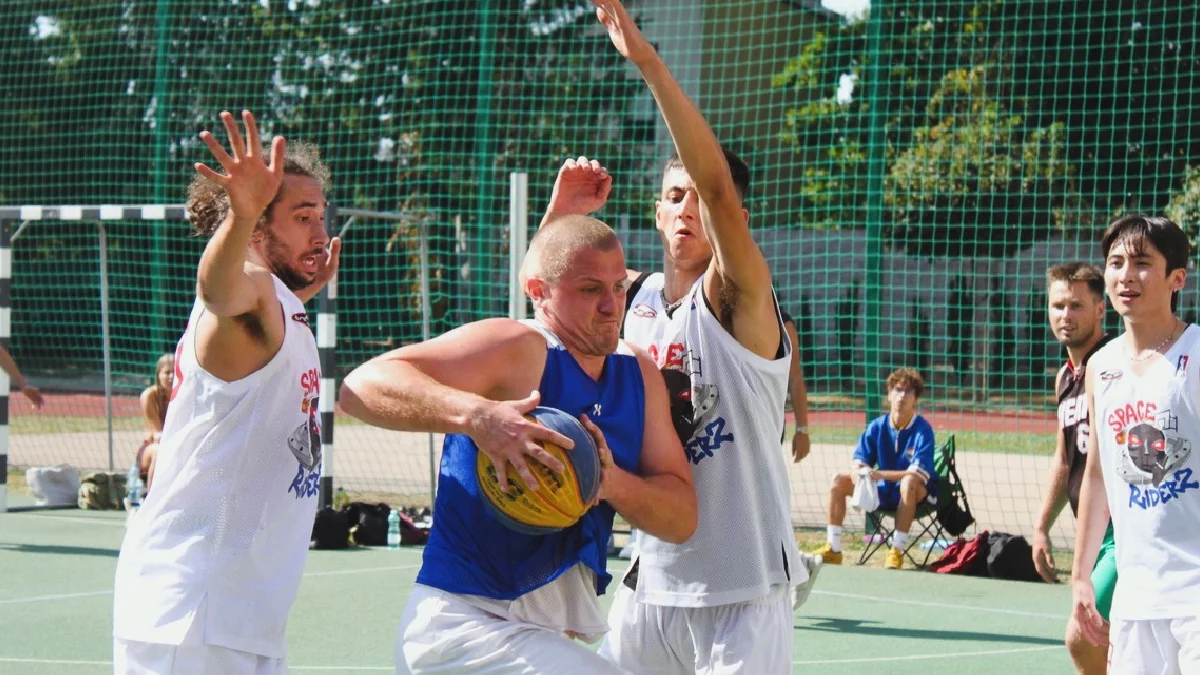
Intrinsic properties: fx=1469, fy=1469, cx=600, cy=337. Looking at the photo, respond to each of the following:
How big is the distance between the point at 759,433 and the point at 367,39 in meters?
22.9

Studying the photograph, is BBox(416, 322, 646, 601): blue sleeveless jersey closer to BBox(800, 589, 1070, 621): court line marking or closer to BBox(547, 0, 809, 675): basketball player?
BBox(547, 0, 809, 675): basketball player

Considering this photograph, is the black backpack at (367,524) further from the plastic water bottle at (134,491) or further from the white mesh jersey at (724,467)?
the white mesh jersey at (724,467)

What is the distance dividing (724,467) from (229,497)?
4.12 ft

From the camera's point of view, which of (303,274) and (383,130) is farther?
(383,130)

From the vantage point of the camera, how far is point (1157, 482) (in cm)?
429

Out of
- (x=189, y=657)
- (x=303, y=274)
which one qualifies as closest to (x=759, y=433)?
(x=303, y=274)

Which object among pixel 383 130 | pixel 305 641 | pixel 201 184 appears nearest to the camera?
pixel 201 184

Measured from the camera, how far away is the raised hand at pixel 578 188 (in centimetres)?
426

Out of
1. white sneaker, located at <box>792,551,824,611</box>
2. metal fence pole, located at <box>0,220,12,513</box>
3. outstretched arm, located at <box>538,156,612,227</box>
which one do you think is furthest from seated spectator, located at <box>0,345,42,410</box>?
A: outstretched arm, located at <box>538,156,612,227</box>

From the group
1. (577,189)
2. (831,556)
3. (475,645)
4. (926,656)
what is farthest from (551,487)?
(831,556)

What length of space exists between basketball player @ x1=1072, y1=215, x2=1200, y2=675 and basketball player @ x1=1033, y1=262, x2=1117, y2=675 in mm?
508

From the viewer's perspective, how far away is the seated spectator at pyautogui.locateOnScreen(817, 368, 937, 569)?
10.0m

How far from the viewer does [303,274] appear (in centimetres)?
385

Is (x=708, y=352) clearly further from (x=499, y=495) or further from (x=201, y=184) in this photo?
(x=201, y=184)
